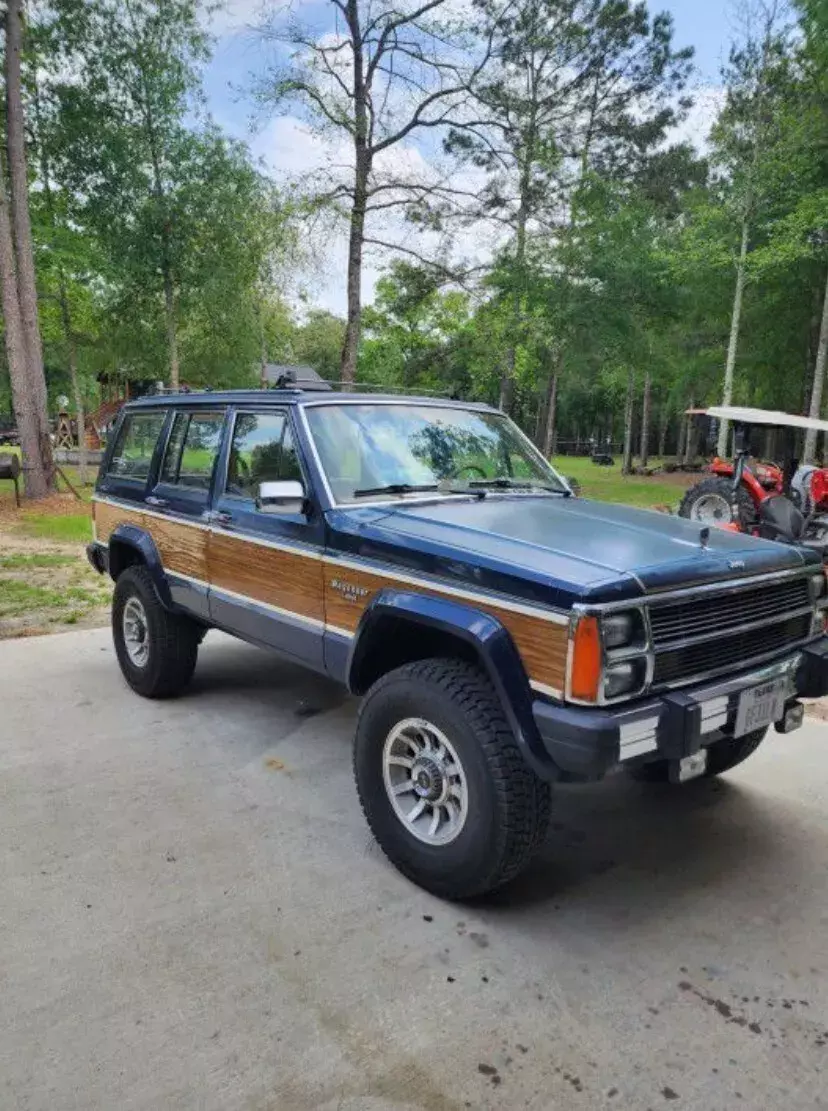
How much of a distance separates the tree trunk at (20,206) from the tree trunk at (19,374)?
0.09 metres

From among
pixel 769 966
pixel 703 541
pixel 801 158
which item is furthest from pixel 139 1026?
pixel 801 158

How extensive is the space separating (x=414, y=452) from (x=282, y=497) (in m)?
0.80

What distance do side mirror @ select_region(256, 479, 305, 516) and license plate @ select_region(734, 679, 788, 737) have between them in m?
1.94

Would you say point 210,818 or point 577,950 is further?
point 210,818

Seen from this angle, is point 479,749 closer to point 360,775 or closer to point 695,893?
point 360,775

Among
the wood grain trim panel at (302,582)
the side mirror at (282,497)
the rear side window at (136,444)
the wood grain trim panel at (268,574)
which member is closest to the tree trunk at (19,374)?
the rear side window at (136,444)

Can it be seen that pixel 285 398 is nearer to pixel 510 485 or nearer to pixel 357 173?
pixel 510 485

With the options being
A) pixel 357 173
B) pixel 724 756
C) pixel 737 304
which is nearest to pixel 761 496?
pixel 724 756

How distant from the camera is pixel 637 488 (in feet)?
67.8

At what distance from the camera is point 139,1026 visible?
2.20 metres

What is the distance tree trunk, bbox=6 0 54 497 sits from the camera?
43.7ft

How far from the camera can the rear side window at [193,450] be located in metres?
4.24

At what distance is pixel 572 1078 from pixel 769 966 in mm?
885

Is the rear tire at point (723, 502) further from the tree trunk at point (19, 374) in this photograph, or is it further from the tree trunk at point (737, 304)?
the tree trunk at point (19, 374)
